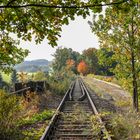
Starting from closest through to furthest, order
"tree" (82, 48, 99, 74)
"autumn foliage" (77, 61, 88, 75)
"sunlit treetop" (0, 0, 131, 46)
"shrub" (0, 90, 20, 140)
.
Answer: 1. "sunlit treetop" (0, 0, 131, 46)
2. "shrub" (0, 90, 20, 140)
3. "tree" (82, 48, 99, 74)
4. "autumn foliage" (77, 61, 88, 75)

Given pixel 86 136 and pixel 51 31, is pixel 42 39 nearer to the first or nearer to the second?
pixel 51 31

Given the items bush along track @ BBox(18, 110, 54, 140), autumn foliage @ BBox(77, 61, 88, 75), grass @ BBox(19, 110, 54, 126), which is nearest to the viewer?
bush along track @ BBox(18, 110, 54, 140)

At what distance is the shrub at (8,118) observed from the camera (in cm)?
943

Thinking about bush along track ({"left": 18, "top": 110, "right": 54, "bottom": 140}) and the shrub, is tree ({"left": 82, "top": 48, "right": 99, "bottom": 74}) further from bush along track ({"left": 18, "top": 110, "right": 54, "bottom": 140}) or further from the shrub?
the shrub

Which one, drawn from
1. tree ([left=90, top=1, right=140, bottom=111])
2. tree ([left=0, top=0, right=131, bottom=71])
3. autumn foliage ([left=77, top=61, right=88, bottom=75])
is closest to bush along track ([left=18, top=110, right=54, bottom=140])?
tree ([left=90, top=1, right=140, bottom=111])

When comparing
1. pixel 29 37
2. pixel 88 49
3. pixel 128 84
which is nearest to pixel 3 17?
pixel 29 37

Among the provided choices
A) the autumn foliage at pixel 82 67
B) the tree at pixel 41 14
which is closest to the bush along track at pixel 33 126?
the tree at pixel 41 14

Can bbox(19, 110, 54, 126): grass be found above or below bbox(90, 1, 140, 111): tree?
below

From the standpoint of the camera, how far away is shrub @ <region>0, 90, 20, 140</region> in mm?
9430

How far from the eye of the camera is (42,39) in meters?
5.28

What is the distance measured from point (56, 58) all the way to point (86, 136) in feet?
360

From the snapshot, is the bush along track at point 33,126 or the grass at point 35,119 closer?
the bush along track at point 33,126

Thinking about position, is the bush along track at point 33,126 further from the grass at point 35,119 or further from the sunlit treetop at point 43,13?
the sunlit treetop at point 43,13

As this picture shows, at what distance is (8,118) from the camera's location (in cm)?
984
